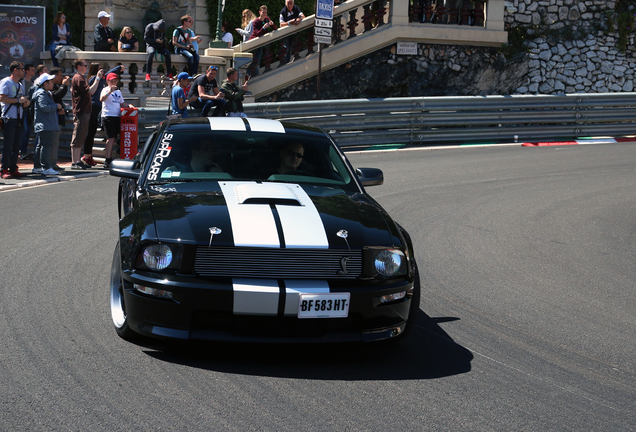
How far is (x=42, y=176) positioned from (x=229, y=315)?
962 cm

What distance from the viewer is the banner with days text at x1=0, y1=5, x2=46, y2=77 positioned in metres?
18.4

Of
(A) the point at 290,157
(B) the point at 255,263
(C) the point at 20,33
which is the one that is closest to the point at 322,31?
(C) the point at 20,33

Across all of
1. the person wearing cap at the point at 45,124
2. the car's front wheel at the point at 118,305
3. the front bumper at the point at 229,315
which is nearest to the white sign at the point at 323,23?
the person wearing cap at the point at 45,124

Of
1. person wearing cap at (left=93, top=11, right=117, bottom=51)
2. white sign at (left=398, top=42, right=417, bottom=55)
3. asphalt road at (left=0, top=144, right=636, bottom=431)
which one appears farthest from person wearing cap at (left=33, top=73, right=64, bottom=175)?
white sign at (left=398, top=42, right=417, bottom=55)

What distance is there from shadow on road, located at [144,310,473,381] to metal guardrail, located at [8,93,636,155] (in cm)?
1138

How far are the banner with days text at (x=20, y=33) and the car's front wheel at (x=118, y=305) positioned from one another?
15130 millimetres

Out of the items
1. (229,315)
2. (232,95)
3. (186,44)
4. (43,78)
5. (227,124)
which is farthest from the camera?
(186,44)

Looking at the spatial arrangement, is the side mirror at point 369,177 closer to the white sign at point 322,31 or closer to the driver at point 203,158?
the driver at point 203,158

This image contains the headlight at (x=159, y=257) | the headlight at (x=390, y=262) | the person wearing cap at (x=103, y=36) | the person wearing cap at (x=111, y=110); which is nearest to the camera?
the headlight at (x=159, y=257)

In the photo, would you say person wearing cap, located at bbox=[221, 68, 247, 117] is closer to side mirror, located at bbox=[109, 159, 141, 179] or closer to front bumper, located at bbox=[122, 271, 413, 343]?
side mirror, located at bbox=[109, 159, 141, 179]

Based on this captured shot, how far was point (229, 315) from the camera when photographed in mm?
4496

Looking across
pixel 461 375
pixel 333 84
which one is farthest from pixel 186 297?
pixel 333 84

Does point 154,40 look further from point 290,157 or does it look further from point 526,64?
point 290,157

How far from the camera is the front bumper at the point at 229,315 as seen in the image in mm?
4461
